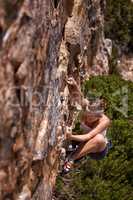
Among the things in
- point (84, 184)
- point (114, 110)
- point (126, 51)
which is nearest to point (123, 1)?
point (126, 51)

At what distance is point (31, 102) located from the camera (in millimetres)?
4664

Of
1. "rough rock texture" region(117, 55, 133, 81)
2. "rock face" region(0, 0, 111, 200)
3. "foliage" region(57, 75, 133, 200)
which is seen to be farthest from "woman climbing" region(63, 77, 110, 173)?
"rough rock texture" region(117, 55, 133, 81)

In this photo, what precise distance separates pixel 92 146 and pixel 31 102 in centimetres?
212

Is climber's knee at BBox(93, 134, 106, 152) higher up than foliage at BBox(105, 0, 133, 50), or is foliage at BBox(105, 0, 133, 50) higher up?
foliage at BBox(105, 0, 133, 50)

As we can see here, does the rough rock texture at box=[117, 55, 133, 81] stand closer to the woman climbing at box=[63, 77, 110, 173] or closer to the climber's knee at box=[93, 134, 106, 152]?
the woman climbing at box=[63, 77, 110, 173]

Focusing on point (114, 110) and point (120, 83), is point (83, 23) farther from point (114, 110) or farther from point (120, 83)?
point (120, 83)

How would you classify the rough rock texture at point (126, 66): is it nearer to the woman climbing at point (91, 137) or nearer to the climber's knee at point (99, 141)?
the woman climbing at point (91, 137)

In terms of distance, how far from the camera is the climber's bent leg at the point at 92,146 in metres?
6.62

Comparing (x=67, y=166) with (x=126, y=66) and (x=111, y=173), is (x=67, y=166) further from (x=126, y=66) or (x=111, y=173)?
(x=126, y=66)

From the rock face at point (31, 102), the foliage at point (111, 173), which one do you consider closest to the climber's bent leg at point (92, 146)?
the rock face at point (31, 102)

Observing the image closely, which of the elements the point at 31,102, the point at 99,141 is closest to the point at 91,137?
the point at 99,141

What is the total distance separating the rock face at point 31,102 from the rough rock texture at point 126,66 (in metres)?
8.76

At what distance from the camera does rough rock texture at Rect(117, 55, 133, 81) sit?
1575cm

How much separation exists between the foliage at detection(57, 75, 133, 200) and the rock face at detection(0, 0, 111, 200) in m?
0.74
